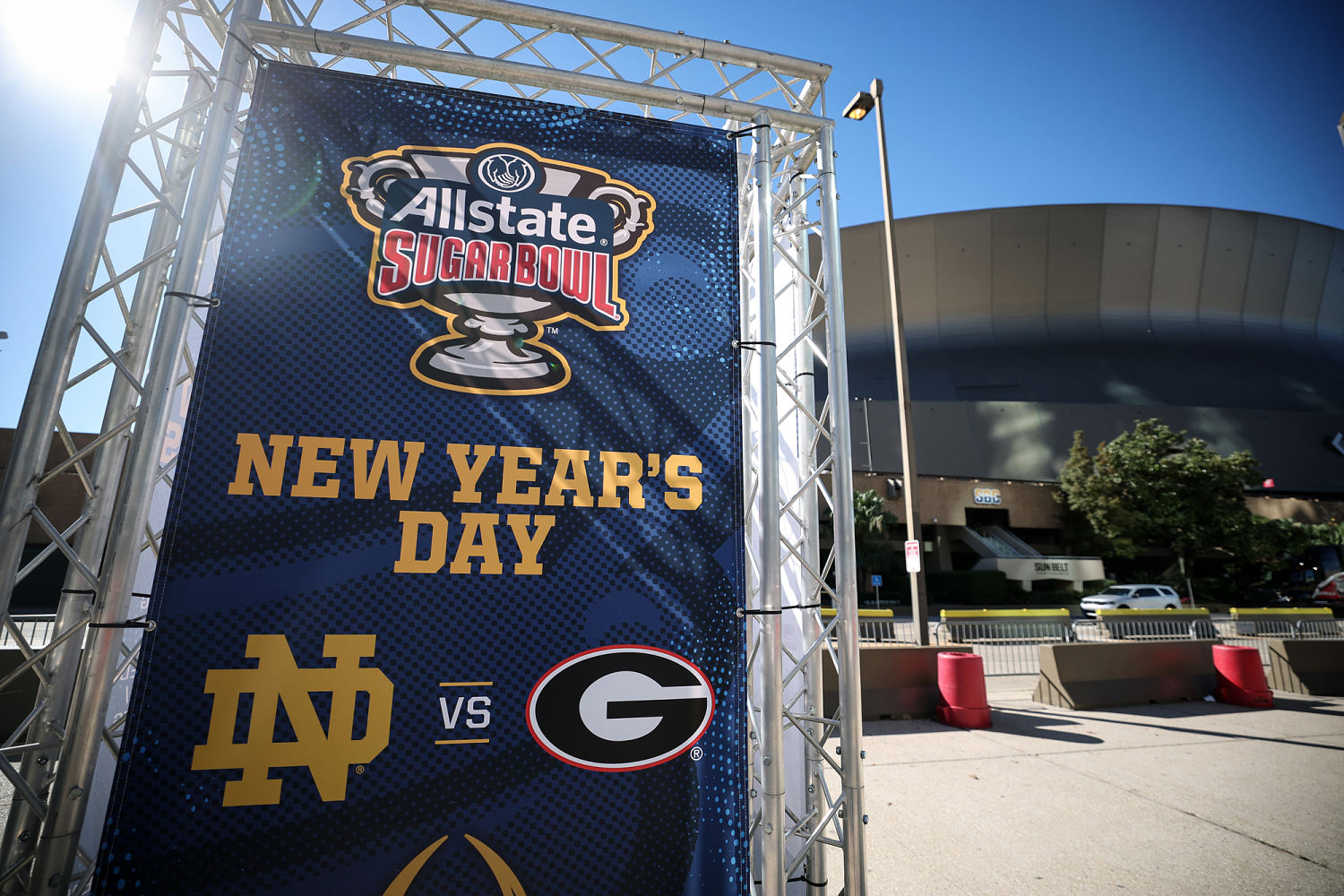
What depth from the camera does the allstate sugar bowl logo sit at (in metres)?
3.60

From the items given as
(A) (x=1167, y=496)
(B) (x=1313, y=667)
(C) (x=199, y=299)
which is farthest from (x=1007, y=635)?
(C) (x=199, y=299)

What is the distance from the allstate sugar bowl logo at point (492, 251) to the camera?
11.8ft

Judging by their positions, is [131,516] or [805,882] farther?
[805,882]

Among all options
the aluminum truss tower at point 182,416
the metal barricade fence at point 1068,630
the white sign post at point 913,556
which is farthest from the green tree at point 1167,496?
the aluminum truss tower at point 182,416

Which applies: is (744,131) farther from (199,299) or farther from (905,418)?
(905,418)

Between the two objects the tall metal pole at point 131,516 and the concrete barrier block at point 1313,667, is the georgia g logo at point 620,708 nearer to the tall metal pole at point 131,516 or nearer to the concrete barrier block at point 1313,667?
the tall metal pole at point 131,516

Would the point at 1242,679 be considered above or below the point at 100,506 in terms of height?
below

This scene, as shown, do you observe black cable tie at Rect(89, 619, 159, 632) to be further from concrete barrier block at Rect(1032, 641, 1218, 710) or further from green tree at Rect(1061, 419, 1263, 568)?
green tree at Rect(1061, 419, 1263, 568)

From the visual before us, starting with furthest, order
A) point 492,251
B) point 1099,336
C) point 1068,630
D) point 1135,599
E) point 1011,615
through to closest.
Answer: point 1099,336 → point 1135,599 → point 1011,615 → point 1068,630 → point 492,251

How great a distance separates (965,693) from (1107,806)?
3146 mm

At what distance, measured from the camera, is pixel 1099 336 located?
56.8 meters

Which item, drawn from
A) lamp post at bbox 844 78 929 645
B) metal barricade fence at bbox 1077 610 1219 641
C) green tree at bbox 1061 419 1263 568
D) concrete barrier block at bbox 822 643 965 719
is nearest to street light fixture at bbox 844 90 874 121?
lamp post at bbox 844 78 929 645

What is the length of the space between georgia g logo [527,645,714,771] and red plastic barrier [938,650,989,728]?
22.4 ft

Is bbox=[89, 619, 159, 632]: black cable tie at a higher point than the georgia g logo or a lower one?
higher
